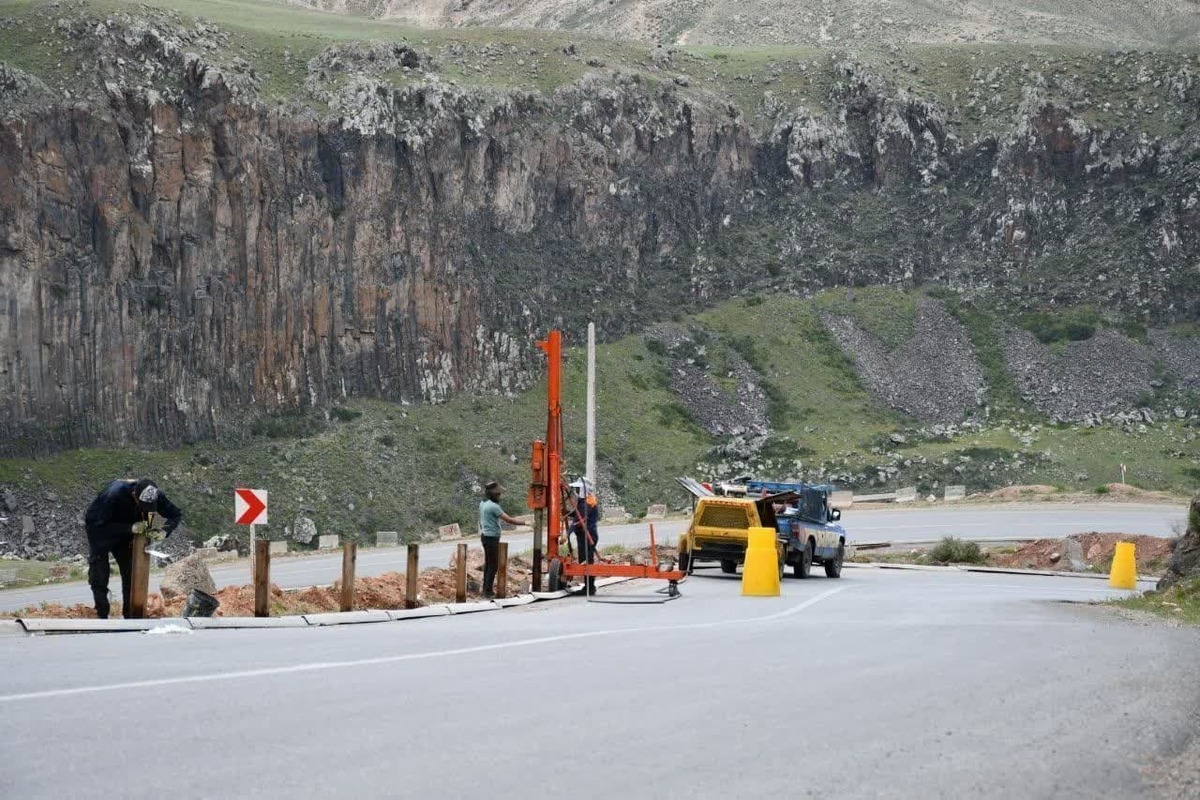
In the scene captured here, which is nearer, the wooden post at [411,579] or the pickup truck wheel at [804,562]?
the wooden post at [411,579]

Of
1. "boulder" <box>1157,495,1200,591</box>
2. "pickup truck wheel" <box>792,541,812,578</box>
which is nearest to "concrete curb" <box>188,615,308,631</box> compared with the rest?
"boulder" <box>1157,495,1200,591</box>

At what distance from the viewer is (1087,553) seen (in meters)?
43.2

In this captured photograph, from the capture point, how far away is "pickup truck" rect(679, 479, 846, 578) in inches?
1247

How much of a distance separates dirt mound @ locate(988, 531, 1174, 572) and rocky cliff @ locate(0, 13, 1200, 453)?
60729mm

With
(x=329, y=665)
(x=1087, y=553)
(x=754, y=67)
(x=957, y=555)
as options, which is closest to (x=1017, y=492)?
(x=1087, y=553)

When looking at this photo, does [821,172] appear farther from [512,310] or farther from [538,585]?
→ [538,585]

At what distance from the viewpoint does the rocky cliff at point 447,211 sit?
302ft

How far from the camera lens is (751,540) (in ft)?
85.3

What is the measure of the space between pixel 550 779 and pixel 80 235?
90962 mm

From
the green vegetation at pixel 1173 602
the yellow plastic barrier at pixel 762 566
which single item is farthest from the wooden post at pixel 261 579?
the green vegetation at pixel 1173 602

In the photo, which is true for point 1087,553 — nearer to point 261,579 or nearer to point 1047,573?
point 1047,573

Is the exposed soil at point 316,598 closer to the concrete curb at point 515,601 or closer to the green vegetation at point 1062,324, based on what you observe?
the concrete curb at point 515,601

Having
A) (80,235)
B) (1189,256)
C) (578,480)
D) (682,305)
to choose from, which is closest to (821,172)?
(682,305)

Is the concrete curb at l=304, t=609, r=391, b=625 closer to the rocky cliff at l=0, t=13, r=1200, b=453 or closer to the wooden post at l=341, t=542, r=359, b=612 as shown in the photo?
the wooden post at l=341, t=542, r=359, b=612
